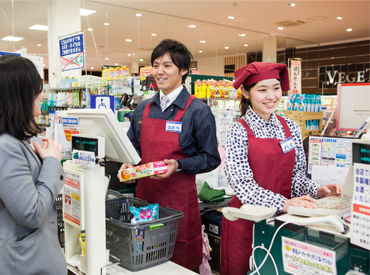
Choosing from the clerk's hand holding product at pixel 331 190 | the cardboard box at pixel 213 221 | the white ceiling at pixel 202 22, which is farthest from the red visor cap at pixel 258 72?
the white ceiling at pixel 202 22

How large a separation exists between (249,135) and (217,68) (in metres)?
15.2

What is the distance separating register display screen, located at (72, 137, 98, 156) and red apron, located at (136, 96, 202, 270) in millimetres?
815

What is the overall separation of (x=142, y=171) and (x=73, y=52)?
10.0 feet

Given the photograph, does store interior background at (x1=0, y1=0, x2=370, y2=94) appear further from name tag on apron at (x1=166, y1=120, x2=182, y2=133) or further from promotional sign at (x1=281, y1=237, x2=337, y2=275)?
promotional sign at (x1=281, y1=237, x2=337, y2=275)

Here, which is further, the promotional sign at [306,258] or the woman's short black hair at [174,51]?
the woman's short black hair at [174,51]

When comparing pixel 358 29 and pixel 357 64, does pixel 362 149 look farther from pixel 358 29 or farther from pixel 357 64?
pixel 357 64

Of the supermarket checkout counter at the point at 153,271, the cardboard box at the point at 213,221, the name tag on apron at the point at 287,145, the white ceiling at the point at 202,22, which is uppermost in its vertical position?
the white ceiling at the point at 202,22

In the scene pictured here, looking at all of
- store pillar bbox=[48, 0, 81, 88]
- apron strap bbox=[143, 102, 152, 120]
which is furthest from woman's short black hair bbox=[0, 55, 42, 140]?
store pillar bbox=[48, 0, 81, 88]

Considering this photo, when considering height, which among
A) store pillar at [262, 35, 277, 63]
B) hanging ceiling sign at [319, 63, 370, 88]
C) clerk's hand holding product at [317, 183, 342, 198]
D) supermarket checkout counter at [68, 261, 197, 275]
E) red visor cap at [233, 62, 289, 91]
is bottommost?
supermarket checkout counter at [68, 261, 197, 275]

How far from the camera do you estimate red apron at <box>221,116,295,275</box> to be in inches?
74.3

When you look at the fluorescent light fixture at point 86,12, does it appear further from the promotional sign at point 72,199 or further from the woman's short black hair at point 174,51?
the promotional sign at point 72,199

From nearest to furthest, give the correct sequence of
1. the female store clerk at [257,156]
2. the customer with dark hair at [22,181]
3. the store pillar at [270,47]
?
the customer with dark hair at [22,181] < the female store clerk at [257,156] < the store pillar at [270,47]

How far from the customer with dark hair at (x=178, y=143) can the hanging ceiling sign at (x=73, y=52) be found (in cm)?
222

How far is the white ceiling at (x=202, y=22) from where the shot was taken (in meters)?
9.13
